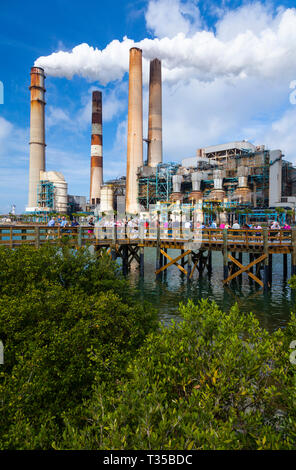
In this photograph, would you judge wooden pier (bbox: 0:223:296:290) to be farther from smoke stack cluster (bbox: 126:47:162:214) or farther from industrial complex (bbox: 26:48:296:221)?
smoke stack cluster (bbox: 126:47:162:214)

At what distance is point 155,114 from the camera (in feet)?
235

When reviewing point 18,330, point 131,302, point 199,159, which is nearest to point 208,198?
point 199,159

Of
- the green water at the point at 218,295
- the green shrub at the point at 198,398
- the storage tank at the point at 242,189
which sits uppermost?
the storage tank at the point at 242,189

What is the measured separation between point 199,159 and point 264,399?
67.6 meters

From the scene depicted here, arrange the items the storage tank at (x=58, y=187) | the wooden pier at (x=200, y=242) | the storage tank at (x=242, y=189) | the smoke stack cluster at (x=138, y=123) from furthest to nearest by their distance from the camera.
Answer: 1. the storage tank at (x=58, y=187)
2. the smoke stack cluster at (x=138, y=123)
3. the storage tank at (x=242, y=189)
4. the wooden pier at (x=200, y=242)

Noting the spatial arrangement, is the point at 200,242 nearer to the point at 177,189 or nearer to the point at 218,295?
the point at 218,295

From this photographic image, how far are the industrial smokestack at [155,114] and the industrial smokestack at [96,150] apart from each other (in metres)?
18.2

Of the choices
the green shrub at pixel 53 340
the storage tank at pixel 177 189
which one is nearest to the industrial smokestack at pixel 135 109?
the storage tank at pixel 177 189

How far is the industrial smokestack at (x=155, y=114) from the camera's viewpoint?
71.6 meters

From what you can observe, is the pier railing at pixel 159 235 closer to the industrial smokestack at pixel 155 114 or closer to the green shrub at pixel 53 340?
the green shrub at pixel 53 340

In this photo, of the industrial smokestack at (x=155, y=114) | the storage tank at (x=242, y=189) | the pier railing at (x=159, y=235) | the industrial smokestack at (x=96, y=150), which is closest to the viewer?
the pier railing at (x=159, y=235)

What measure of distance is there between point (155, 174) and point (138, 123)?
11.2 meters

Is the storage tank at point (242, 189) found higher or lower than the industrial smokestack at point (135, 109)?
lower

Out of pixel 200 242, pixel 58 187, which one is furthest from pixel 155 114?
pixel 200 242
